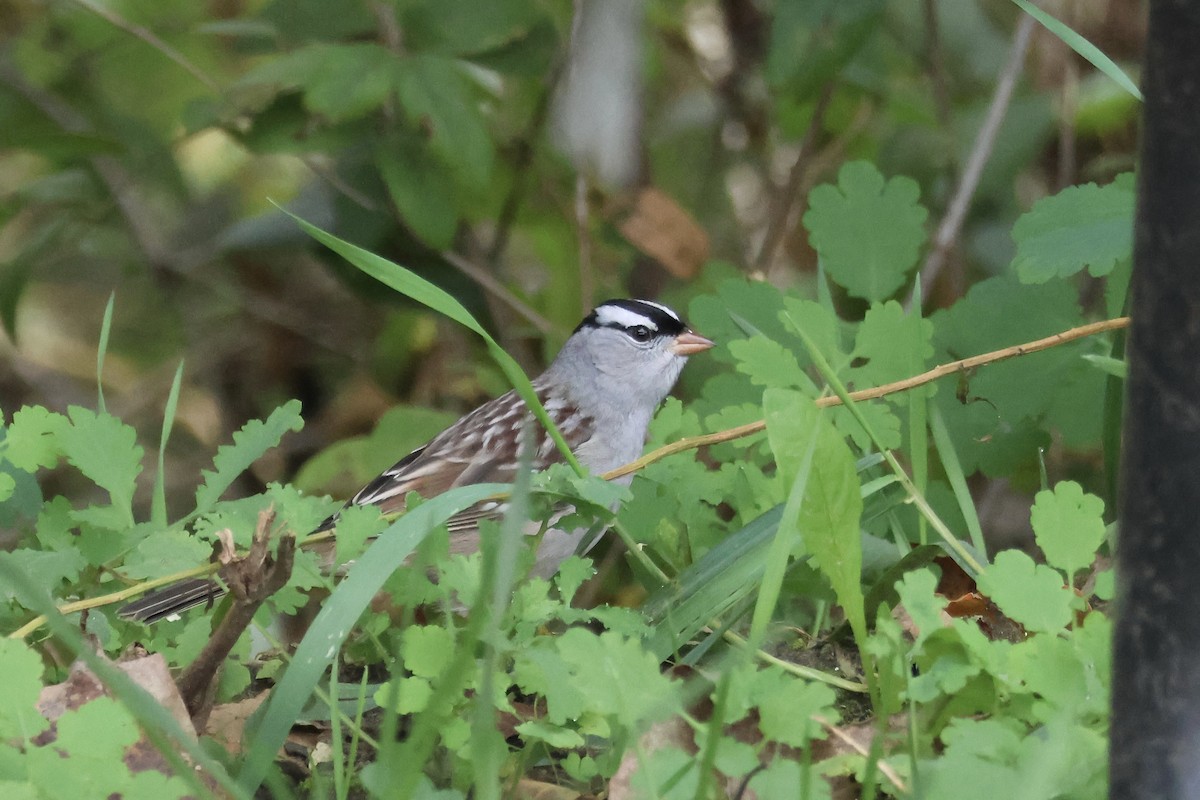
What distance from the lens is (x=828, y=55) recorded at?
2850 millimetres

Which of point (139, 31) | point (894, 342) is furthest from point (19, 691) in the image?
point (139, 31)

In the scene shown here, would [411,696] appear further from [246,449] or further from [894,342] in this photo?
[894,342]

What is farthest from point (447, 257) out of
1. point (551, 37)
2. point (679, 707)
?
point (679, 707)

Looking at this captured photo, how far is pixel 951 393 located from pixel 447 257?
6.10 ft

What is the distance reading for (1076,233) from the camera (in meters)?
1.82

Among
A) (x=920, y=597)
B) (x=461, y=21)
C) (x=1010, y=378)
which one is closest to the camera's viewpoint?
(x=920, y=597)

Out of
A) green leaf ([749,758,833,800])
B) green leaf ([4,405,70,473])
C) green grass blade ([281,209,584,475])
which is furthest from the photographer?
green leaf ([4,405,70,473])

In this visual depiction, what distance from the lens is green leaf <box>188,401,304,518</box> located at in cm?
170

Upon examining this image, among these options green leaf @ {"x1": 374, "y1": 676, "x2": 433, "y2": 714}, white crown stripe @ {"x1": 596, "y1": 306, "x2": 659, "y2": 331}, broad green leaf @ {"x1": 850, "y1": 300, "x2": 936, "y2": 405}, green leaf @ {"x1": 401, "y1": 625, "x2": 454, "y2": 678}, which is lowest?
white crown stripe @ {"x1": 596, "y1": 306, "x2": 659, "y2": 331}

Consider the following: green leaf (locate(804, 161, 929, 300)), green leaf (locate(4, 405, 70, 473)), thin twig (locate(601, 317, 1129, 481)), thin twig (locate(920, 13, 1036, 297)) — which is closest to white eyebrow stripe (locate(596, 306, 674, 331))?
thin twig (locate(920, 13, 1036, 297))

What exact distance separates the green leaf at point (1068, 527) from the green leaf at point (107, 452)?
1082 millimetres

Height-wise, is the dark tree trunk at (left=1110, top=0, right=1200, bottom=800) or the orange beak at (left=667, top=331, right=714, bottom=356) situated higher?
the dark tree trunk at (left=1110, top=0, right=1200, bottom=800)

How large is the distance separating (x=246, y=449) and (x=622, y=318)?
160 cm

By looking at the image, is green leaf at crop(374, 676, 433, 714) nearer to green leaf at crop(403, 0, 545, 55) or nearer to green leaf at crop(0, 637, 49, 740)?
green leaf at crop(0, 637, 49, 740)
